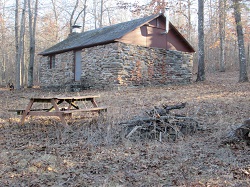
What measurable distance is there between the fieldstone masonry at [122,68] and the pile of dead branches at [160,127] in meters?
9.25

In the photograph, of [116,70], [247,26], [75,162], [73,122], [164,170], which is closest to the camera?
[164,170]

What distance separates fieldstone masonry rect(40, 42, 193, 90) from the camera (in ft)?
50.0

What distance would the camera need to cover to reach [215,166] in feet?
12.9

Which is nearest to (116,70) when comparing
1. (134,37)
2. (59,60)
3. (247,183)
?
(134,37)

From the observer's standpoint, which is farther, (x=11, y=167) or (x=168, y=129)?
(x=168, y=129)

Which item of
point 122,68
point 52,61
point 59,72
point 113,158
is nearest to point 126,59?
point 122,68

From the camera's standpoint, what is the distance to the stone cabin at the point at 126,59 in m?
15.3

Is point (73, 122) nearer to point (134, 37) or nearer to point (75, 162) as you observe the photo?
point (75, 162)

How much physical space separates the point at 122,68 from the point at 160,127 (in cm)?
972

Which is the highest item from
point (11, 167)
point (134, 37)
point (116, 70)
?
point (134, 37)

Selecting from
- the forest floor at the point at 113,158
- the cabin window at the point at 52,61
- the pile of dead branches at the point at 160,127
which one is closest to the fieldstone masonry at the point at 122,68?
the cabin window at the point at 52,61

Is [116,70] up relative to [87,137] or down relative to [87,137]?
up

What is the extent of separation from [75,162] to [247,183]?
7.90ft

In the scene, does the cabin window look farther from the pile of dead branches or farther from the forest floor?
the pile of dead branches
